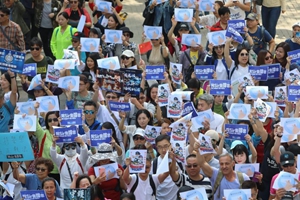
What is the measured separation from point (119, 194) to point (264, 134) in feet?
7.33

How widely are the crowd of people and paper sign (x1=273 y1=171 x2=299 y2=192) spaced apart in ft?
0.12

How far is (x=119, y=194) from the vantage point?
476 inches

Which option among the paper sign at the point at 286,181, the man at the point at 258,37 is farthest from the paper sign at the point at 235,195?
the man at the point at 258,37

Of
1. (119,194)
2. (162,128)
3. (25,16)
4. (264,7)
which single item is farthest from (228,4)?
(119,194)

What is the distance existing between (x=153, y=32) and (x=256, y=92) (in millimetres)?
3033

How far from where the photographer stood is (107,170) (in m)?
12.0

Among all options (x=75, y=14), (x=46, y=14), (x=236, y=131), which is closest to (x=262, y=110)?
(x=236, y=131)

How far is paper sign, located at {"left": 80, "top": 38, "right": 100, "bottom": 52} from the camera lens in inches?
619

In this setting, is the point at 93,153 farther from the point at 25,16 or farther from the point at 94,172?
the point at 25,16

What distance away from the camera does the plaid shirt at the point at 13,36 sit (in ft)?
53.1

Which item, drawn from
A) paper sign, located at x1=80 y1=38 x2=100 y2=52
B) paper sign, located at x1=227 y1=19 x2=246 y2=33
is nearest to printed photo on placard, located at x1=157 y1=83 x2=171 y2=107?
paper sign, located at x1=80 y1=38 x2=100 y2=52

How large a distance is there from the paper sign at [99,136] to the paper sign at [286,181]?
245cm

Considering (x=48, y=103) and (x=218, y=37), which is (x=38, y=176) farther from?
(x=218, y=37)

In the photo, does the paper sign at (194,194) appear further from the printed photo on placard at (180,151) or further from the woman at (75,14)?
the woman at (75,14)
